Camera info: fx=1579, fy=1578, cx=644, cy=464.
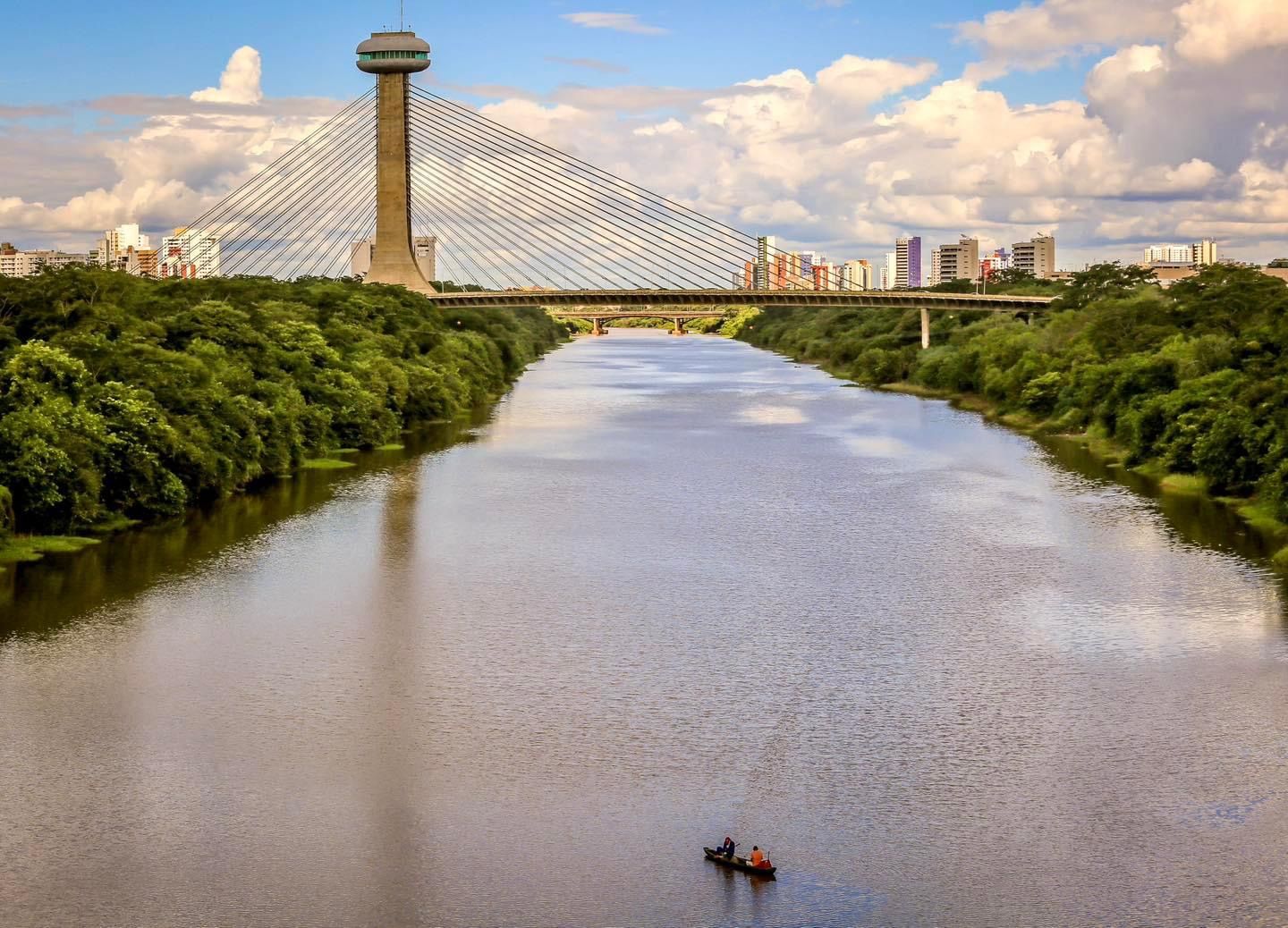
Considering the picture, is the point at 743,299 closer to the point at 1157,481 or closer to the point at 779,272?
the point at 779,272

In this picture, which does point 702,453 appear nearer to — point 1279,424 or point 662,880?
point 1279,424

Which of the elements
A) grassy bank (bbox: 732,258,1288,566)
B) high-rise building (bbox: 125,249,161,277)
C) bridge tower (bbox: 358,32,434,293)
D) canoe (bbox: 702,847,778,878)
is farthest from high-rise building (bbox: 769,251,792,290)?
canoe (bbox: 702,847,778,878)

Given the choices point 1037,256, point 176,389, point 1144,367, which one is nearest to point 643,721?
point 176,389

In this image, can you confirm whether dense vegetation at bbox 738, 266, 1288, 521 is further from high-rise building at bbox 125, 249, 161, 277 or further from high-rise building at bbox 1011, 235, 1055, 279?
high-rise building at bbox 1011, 235, 1055, 279

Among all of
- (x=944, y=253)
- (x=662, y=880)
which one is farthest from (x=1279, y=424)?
(x=944, y=253)

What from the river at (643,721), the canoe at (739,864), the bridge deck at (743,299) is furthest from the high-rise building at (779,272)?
the canoe at (739,864)
